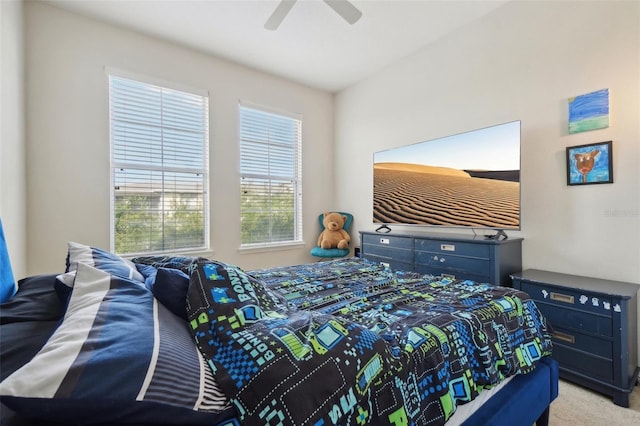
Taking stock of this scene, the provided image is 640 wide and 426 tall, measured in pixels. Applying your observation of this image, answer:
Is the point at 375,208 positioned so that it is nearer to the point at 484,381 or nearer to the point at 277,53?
the point at 277,53

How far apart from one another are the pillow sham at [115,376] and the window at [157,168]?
258cm

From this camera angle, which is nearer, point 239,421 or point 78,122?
point 239,421

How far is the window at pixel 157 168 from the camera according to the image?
9.75 ft

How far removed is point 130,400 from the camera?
530 millimetres

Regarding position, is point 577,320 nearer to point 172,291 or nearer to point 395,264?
point 395,264

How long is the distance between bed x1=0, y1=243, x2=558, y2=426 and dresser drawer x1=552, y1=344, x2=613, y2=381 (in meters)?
0.67

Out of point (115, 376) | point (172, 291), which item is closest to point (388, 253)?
point (172, 291)

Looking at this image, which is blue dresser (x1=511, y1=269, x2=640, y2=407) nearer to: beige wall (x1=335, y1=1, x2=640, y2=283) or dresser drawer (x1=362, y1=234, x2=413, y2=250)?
beige wall (x1=335, y1=1, x2=640, y2=283)

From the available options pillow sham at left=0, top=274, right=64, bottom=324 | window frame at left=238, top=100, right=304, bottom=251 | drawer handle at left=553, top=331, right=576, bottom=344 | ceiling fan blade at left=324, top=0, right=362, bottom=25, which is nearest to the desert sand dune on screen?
drawer handle at left=553, top=331, right=576, bottom=344

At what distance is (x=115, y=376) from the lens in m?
0.55

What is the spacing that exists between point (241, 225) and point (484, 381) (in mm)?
3120

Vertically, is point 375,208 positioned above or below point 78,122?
below

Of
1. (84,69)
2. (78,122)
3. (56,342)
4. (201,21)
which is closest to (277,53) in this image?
(201,21)

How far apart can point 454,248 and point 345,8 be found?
2187 millimetres
